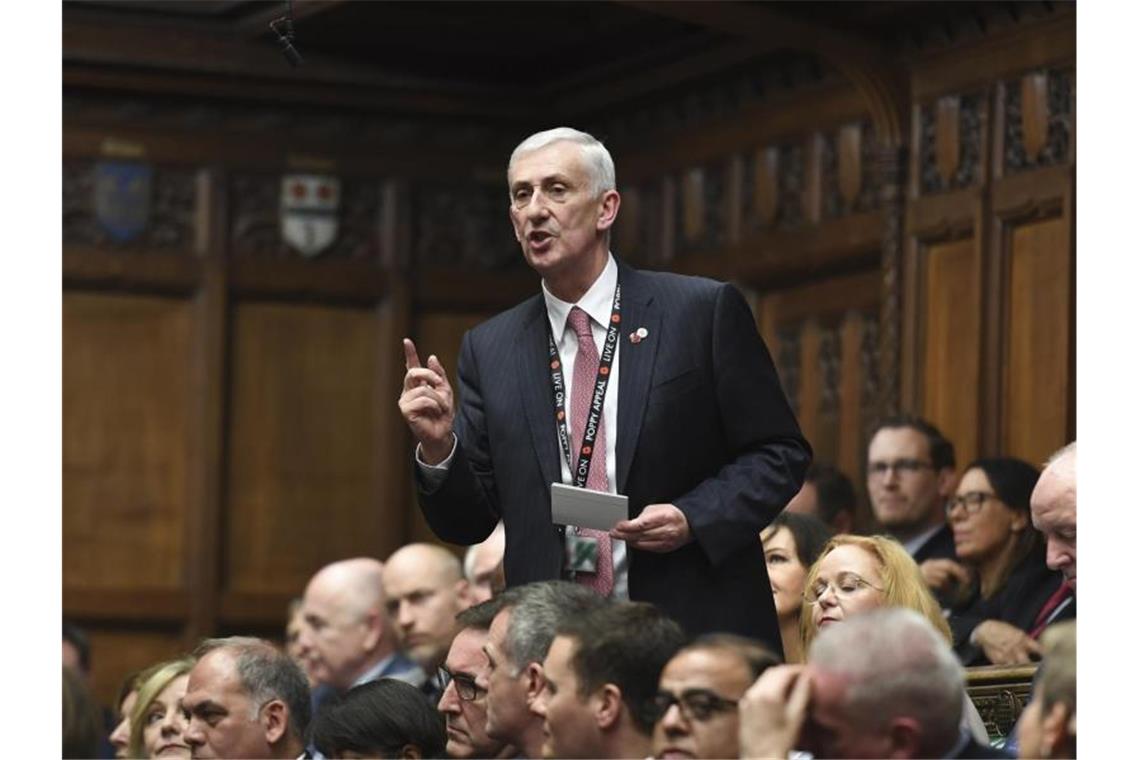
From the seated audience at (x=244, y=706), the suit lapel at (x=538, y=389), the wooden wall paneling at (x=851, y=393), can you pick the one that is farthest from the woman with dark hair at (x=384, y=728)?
the wooden wall paneling at (x=851, y=393)

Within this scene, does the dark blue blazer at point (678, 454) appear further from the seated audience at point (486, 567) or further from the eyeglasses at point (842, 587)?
the seated audience at point (486, 567)

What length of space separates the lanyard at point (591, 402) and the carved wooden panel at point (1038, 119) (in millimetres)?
3908

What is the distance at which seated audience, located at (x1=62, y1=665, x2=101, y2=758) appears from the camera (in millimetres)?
7020

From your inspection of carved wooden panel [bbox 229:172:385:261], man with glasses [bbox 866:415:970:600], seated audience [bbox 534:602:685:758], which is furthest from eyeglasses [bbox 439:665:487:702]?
carved wooden panel [bbox 229:172:385:261]

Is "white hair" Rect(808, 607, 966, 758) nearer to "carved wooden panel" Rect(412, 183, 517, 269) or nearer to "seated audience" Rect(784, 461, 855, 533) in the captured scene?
"seated audience" Rect(784, 461, 855, 533)

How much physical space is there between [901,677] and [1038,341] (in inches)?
204

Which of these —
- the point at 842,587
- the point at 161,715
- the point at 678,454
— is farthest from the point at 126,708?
the point at 678,454

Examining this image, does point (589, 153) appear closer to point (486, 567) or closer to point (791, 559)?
point (791, 559)

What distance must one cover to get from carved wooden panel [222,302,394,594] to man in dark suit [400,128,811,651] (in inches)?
238

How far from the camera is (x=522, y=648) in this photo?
5.47m

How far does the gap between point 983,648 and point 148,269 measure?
17.2 feet

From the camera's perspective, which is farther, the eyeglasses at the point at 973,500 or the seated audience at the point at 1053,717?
the eyeglasses at the point at 973,500

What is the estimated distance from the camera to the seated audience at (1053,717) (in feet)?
14.2
